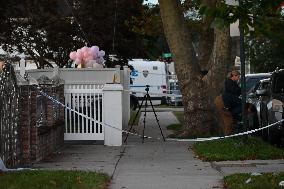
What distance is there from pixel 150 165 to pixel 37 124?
2.15 metres

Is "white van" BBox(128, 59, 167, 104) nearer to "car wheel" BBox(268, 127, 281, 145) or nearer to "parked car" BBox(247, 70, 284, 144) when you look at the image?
"parked car" BBox(247, 70, 284, 144)

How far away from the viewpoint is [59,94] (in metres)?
14.9

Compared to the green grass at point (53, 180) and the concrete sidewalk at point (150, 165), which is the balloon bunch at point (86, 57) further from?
the green grass at point (53, 180)

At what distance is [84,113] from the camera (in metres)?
15.4

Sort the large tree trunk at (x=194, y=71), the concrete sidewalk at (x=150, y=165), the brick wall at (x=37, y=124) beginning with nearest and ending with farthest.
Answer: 1. the concrete sidewalk at (x=150, y=165)
2. the brick wall at (x=37, y=124)
3. the large tree trunk at (x=194, y=71)

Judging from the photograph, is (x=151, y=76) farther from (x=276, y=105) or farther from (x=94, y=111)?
(x=276, y=105)

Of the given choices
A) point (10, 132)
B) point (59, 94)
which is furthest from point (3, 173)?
point (59, 94)

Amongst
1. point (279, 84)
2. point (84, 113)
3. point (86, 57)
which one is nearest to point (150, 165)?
point (84, 113)

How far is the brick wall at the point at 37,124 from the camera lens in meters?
11.5

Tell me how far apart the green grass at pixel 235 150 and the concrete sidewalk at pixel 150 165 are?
0.25m

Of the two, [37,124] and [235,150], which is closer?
[37,124]

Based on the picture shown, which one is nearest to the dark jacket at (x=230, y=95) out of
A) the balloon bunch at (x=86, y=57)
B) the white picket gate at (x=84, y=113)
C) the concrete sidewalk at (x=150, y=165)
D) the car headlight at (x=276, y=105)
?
the car headlight at (x=276, y=105)

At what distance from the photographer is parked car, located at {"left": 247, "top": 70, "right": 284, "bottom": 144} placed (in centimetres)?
1413

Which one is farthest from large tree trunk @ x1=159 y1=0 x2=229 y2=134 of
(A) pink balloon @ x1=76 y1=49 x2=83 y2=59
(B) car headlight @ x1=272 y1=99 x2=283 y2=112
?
(A) pink balloon @ x1=76 y1=49 x2=83 y2=59
